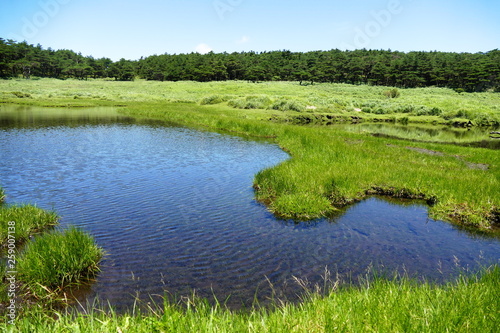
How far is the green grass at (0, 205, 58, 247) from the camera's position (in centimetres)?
952

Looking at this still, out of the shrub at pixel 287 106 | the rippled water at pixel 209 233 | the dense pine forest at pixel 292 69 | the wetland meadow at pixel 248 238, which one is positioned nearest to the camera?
the wetland meadow at pixel 248 238

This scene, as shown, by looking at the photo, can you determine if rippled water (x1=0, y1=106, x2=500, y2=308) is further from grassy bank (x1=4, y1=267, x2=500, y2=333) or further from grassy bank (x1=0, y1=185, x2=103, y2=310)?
grassy bank (x1=4, y1=267, x2=500, y2=333)

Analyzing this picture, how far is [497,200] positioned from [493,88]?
155474 mm

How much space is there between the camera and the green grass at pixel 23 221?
9.52 metres

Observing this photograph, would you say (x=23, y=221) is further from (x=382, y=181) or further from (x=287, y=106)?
(x=287, y=106)

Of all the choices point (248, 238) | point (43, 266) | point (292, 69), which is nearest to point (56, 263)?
point (43, 266)

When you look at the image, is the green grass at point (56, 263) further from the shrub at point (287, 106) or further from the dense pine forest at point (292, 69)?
the dense pine forest at point (292, 69)

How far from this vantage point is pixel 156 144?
2842 cm

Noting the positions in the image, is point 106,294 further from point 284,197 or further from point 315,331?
point 284,197

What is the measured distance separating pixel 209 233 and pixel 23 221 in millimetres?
6061

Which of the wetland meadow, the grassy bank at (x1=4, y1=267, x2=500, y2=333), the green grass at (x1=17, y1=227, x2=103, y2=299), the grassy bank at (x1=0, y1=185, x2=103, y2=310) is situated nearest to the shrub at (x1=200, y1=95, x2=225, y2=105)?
the wetland meadow

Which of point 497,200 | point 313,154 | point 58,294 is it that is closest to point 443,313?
point 58,294

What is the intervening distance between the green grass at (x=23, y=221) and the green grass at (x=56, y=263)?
1376mm

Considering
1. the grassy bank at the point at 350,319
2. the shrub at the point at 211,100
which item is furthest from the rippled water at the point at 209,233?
the shrub at the point at 211,100
